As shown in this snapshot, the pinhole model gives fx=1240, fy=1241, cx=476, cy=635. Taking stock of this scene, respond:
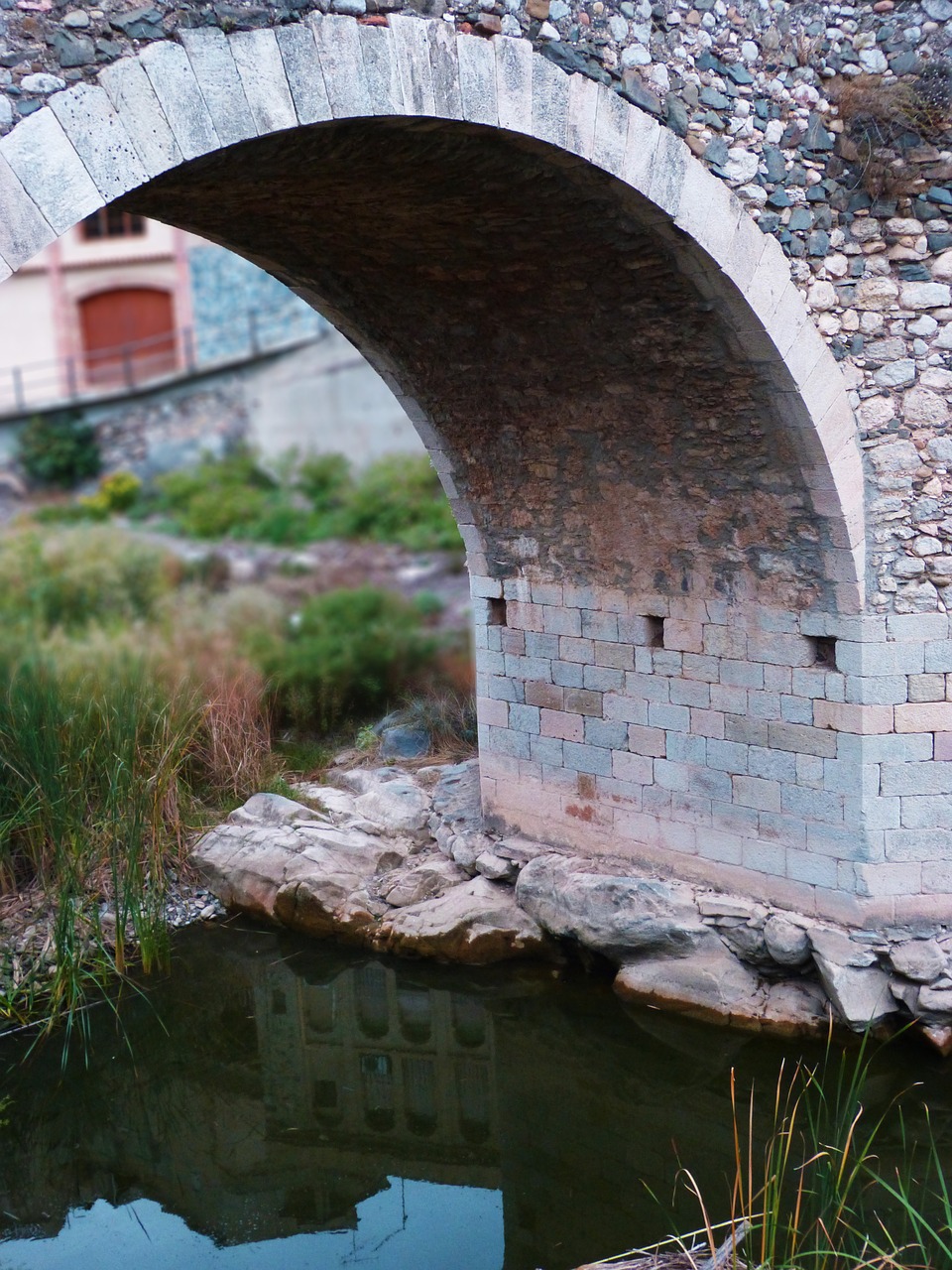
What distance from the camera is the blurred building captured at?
14.2 m

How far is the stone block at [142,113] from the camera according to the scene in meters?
3.07

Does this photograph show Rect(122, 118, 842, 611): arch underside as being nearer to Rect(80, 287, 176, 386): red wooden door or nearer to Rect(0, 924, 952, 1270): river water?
Rect(0, 924, 952, 1270): river water

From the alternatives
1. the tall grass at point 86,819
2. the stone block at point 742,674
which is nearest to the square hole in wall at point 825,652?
the stone block at point 742,674

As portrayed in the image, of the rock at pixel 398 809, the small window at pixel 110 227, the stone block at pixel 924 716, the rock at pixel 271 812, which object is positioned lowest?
the rock at pixel 398 809

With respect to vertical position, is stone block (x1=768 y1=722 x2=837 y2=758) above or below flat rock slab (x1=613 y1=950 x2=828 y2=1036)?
above

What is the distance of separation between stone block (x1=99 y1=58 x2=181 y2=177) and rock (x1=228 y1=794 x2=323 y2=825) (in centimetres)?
393

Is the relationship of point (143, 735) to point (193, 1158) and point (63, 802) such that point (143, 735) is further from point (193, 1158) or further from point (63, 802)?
point (193, 1158)

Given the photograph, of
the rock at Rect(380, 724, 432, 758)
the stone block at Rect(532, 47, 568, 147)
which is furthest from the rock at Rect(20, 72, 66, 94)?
the rock at Rect(380, 724, 432, 758)

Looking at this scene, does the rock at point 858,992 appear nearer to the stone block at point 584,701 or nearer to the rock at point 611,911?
the rock at point 611,911

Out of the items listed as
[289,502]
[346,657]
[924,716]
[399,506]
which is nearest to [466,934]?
[924,716]

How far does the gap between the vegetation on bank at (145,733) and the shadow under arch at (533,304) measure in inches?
62.6

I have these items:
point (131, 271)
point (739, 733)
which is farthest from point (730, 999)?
point (131, 271)

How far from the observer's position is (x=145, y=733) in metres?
6.26

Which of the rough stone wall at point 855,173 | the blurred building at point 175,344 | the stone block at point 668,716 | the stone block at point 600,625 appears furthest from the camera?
the blurred building at point 175,344
